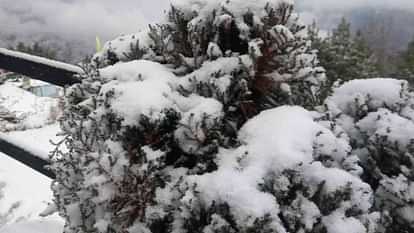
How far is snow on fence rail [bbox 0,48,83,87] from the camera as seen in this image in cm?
208

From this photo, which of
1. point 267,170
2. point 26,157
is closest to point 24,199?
point 26,157

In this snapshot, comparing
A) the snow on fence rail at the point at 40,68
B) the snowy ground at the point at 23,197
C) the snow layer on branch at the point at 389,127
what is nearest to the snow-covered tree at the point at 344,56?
the snowy ground at the point at 23,197

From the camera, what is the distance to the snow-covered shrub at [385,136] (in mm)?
1241

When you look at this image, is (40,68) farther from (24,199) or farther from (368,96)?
(24,199)

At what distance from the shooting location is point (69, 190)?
57.2 inches

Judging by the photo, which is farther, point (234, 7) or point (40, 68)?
point (40, 68)

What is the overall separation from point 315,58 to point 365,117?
0.24 metres

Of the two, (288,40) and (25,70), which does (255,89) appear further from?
(25,70)

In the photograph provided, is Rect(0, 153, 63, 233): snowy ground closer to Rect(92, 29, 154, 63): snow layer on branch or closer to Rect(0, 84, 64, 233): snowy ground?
Rect(0, 84, 64, 233): snowy ground

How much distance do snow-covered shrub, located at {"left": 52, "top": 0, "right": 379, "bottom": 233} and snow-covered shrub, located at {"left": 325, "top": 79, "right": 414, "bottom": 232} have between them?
0.38 feet

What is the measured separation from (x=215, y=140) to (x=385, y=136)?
0.50m

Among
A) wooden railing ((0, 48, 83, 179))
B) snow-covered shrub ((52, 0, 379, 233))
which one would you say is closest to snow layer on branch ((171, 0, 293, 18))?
snow-covered shrub ((52, 0, 379, 233))

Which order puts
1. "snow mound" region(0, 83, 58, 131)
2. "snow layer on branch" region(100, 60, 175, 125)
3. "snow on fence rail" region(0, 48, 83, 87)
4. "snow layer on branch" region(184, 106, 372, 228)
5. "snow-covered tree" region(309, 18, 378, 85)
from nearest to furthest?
"snow layer on branch" region(184, 106, 372, 228) < "snow layer on branch" region(100, 60, 175, 125) < "snow on fence rail" region(0, 48, 83, 87) < "snow mound" region(0, 83, 58, 131) < "snow-covered tree" region(309, 18, 378, 85)

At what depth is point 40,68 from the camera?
2211mm
